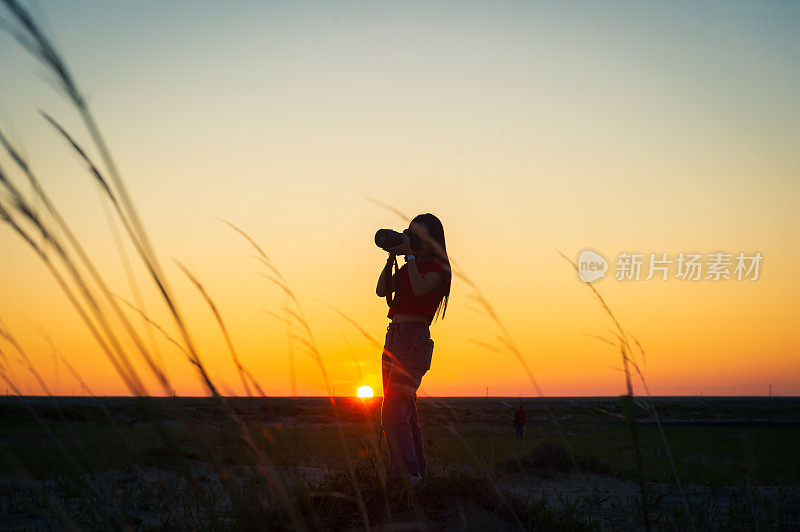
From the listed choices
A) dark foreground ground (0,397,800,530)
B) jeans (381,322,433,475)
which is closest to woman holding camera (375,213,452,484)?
jeans (381,322,433,475)

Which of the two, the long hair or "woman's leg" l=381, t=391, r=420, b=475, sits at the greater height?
the long hair

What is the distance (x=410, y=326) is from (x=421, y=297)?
18 cm

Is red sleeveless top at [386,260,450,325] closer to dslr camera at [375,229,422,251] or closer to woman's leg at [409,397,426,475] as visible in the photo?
dslr camera at [375,229,422,251]

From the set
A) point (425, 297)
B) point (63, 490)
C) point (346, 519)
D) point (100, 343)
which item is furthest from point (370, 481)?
point (63, 490)

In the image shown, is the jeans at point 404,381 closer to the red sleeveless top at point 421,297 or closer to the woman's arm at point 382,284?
the red sleeveless top at point 421,297

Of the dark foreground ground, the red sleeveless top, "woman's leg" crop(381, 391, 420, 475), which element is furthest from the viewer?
the red sleeveless top

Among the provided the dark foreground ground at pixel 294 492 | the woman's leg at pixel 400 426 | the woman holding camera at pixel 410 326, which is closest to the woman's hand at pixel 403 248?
the woman holding camera at pixel 410 326

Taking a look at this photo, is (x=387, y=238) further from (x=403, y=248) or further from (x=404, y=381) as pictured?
(x=404, y=381)

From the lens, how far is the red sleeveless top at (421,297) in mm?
3428

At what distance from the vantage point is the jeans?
126 inches

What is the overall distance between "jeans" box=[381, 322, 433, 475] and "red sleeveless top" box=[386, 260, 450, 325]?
0.08 m

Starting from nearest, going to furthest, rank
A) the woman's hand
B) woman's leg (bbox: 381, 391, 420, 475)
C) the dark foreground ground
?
1. the dark foreground ground
2. woman's leg (bbox: 381, 391, 420, 475)
3. the woman's hand

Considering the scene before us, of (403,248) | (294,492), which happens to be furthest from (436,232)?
(294,492)

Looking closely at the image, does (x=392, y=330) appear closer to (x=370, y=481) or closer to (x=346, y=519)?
(x=370, y=481)
